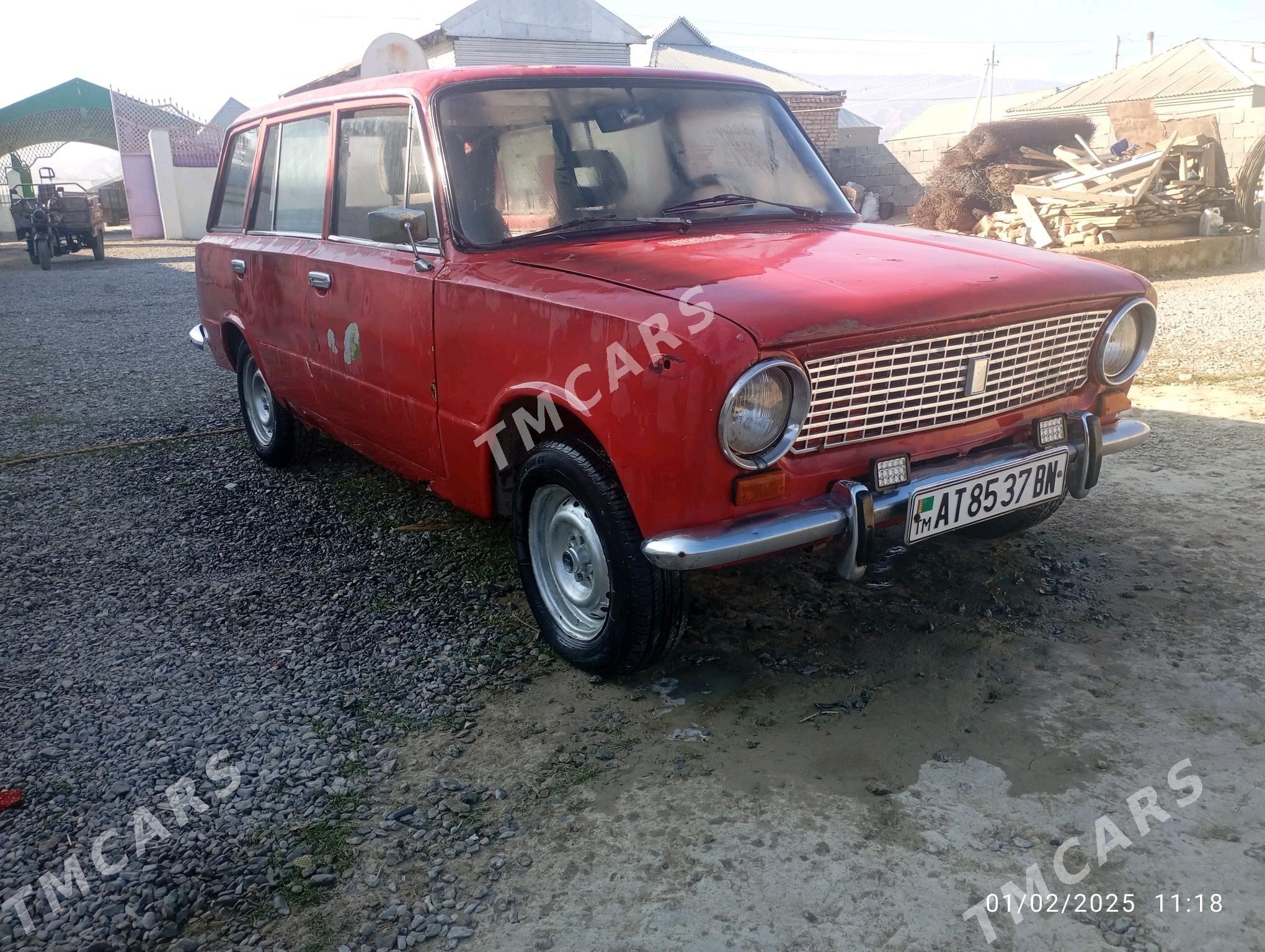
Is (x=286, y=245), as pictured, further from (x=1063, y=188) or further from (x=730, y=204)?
(x=1063, y=188)

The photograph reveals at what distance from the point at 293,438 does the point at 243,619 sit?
1877 millimetres

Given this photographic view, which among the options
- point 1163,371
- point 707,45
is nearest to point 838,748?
point 1163,371

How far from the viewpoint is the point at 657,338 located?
248 centimetres

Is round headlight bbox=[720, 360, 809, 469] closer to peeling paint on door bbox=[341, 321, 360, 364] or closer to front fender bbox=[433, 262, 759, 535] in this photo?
front fender bbox=[433, 262, 759, 535]

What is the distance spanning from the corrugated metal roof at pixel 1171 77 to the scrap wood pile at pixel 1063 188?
1937 centimetres

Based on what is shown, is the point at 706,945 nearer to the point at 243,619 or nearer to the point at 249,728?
the point at 249,728

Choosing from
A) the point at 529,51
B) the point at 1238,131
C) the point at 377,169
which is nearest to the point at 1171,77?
the point at 529,51

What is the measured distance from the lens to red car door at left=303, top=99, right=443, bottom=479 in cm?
346

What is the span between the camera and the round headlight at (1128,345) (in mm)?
3229

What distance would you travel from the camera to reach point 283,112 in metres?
4.61

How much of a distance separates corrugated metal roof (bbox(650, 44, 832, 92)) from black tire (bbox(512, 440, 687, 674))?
2790 centimetres

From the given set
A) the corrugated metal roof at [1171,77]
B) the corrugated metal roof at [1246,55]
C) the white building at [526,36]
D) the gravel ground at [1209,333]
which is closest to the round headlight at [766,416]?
the gravel ground at [1209,333]

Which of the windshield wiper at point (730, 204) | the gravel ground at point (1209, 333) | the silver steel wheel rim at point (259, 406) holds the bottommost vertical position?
the gravel ground at point (1209, 333)

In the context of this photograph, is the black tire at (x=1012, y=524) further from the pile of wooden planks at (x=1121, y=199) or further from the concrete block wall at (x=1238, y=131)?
the concrete block wall at (x=1238, y=131)
